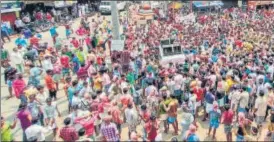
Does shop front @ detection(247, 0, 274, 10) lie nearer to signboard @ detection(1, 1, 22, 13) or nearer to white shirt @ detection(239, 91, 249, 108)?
signboard @ detection(1, 1, 22, 13)

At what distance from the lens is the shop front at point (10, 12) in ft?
96.6

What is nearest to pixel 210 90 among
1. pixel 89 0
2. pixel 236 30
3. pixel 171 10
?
pixel 236 30

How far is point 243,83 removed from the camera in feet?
44.4

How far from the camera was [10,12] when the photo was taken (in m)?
30.4

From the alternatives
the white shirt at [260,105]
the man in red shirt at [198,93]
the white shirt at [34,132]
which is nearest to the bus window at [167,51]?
the man in red shirt at [198,93]

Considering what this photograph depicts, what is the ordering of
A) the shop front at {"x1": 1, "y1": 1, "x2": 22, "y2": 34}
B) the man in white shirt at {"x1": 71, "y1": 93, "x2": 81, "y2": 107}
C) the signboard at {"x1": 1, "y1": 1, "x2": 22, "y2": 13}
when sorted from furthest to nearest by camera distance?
1. the signboard at {"x1": 1, "y1": 1, "x2": 22, "y2": 13}
2. the shop front at {"x1": 1, "y1": 1, "x2": 22, "y2": 34}
3. the man in white shirt at {"x1": 71, "y1": 93, "x2": 81, "y2": 107}

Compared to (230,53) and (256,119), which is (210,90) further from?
(230,53)

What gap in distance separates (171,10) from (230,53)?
23.1 metres

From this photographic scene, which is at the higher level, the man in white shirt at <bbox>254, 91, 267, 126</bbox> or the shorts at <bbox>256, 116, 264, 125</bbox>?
the man in white shirt at <bbox>254, 91, 267, 126</bbox>

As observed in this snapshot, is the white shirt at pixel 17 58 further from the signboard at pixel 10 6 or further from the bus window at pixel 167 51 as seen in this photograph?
the signboard at pixel 10 6

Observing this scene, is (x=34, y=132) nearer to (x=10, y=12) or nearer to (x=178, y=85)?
(x=178, y=85)

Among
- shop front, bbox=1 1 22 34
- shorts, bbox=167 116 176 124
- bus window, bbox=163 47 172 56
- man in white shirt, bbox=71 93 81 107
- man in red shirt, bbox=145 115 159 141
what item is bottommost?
shorts, bbox=167 116 176 124

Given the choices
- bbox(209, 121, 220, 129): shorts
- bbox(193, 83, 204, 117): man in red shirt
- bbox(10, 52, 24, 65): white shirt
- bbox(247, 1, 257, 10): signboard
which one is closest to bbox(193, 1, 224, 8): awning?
bbox(247, 1, 257, 10): signboard

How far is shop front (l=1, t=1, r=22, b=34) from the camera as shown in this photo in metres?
29.5
